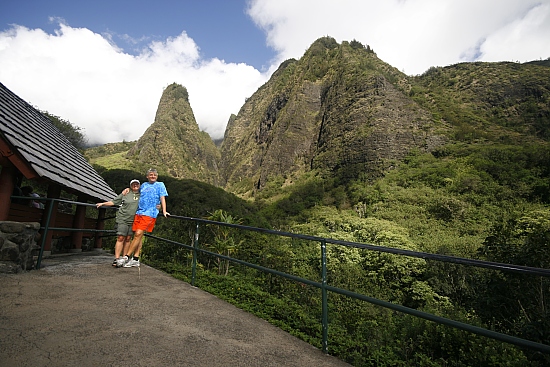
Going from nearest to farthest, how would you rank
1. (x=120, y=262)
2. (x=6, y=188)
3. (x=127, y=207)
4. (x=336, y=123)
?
(x=6, y=188) → (x=127, y=207) → (x=120, y=262) → (x=336, y=123)

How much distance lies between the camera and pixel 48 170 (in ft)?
16.4

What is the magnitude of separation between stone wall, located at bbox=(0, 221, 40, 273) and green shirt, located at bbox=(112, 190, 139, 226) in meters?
1.24

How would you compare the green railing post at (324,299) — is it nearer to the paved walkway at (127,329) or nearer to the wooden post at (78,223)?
the paved walkway at (127,329)

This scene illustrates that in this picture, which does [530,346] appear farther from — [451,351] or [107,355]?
[451,351]

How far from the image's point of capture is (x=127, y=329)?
2.76 m

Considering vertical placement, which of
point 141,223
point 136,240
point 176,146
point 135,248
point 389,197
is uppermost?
point 176,146

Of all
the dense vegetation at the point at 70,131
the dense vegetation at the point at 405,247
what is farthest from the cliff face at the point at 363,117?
the dense vegetation at the point at 70,131

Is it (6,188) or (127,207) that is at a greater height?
(6,188)

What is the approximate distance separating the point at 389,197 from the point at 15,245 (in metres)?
50.5

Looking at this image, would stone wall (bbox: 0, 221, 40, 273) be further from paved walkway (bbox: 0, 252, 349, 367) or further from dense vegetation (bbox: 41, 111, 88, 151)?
dense vegetation (bbox: 41, 111, 88, 151)

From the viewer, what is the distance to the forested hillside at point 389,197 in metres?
6.69

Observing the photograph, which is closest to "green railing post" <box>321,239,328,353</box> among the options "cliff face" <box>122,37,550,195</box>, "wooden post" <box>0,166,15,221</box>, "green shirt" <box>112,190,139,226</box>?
"green shirt" <box>112,190,139,226</box>

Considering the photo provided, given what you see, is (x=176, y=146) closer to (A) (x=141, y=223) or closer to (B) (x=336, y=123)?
(B) (x=336, y=123)

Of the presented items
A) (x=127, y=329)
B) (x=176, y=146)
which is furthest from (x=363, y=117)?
(x=176, y=146)
